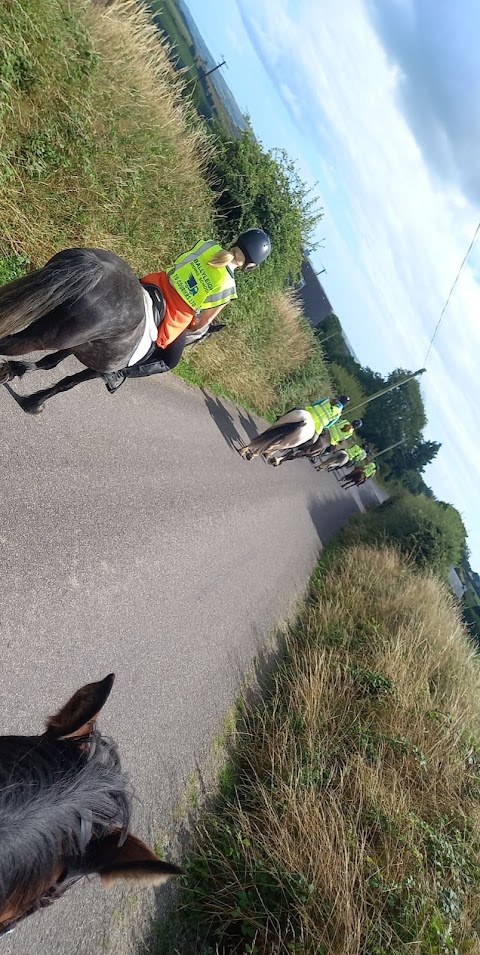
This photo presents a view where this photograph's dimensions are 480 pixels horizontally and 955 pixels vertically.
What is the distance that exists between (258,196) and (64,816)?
10.4 meters

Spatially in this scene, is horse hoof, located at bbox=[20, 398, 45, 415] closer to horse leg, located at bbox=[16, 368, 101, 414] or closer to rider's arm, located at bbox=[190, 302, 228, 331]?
horse leg, located at bbox=[16, 368, 101, 414]

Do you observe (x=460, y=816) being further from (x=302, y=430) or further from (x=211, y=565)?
(x=302, y=430)

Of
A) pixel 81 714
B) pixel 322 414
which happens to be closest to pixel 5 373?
pixel 81 714

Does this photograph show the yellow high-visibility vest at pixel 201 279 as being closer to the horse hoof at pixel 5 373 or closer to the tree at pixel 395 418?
the horse hoof at pixel 5 373

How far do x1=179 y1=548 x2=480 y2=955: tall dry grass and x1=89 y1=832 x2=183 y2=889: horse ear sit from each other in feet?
8.77

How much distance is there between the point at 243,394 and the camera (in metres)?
12.2

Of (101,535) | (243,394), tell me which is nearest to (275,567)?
(243,394)

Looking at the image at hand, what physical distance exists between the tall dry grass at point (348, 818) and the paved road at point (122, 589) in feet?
1.98

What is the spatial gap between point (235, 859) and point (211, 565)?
9.82ft

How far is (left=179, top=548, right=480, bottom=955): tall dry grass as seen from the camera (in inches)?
151

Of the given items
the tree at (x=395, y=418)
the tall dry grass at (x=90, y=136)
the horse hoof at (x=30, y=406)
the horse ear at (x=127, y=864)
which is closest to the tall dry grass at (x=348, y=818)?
the horse ear at (x=127, y=864)

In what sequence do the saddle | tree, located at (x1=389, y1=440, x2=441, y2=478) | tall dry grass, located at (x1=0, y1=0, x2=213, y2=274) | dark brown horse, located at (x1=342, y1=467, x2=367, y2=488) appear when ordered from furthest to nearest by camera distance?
tree, located at (x1=389, y1=440, x2=441, y2=478)
dark brown horse, located at (x1=342, y1=467, x2=367, y2=488)
tall dry grass, located at (x1=0, y1=0, x2=213, y2=274)
the saddle

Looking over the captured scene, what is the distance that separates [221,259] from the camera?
4.81 m

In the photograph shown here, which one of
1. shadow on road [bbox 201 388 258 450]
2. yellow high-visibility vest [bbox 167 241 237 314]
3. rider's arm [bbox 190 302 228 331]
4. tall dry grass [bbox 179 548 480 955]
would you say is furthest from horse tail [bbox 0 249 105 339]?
shadow on road [bbox 201 388 258 450]
